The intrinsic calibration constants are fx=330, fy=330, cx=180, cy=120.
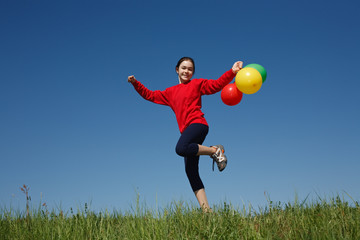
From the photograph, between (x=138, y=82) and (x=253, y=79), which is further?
(x=138, y=82)

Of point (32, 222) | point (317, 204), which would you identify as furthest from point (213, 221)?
point (32, 222)

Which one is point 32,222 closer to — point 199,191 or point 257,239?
point 199,191

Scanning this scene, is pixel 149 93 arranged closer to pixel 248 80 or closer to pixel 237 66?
pixel 237 66

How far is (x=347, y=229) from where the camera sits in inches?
154

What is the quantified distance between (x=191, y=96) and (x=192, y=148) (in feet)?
3.19

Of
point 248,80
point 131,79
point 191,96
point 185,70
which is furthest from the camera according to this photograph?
point 131,79

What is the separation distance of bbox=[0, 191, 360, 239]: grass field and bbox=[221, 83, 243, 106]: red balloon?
179 centimetres

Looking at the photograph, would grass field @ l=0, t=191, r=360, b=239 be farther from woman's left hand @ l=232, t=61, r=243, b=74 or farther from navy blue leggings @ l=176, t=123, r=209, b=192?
woman's left hand @ l=232, t=61, r=243, b=74

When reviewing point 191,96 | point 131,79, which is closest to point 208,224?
point 191,96

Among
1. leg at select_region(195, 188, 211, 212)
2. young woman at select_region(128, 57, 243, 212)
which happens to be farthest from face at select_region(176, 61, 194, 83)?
leg at select_region(195, 188, 211, 212)

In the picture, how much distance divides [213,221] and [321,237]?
3.99 feet

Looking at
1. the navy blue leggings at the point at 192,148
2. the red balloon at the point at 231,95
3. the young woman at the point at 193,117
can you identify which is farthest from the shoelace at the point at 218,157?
the red balloon at the point at 231,95

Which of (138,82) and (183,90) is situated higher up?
(138,82)

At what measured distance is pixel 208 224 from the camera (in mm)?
4105
